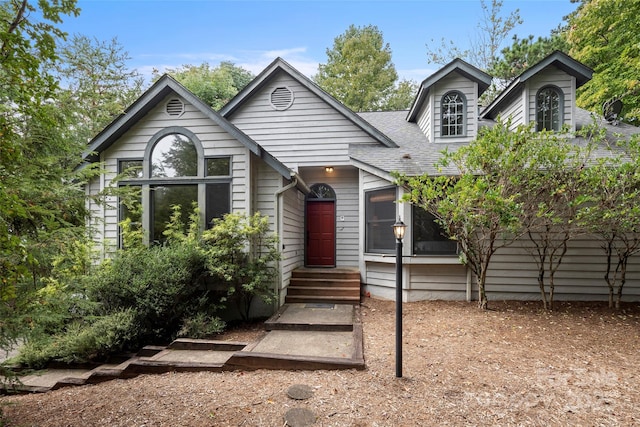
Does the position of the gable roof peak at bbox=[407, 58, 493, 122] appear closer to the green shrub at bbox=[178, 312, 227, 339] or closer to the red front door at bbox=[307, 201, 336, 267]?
the red front door at bbox=[307, 201, 336, 267]

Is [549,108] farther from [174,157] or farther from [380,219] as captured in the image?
[174,157]

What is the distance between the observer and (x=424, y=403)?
2.97 m

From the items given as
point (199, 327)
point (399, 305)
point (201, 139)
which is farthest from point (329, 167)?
point (399, 305)

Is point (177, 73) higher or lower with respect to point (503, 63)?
higher

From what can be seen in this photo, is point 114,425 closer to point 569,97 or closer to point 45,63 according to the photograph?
point 45,63

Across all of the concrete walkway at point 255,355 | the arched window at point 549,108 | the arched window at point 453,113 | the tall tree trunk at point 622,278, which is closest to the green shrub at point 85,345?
the concrete walkway at point 255,355

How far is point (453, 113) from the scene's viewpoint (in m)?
8.16

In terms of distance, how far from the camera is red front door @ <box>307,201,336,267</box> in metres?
8.95

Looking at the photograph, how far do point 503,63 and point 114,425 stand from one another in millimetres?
19030

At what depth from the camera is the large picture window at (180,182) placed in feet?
20.9

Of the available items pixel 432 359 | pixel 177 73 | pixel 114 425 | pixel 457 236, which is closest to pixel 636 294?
pixel 457 236

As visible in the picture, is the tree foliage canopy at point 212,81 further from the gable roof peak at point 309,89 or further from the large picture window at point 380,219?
the large picture window at point 380,219

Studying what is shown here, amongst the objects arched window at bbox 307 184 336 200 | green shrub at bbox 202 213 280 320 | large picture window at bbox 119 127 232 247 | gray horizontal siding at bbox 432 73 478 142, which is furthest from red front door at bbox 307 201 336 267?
gray horizontal siding at bbox 432 73 478 142

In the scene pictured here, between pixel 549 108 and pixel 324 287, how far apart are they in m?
7.35
